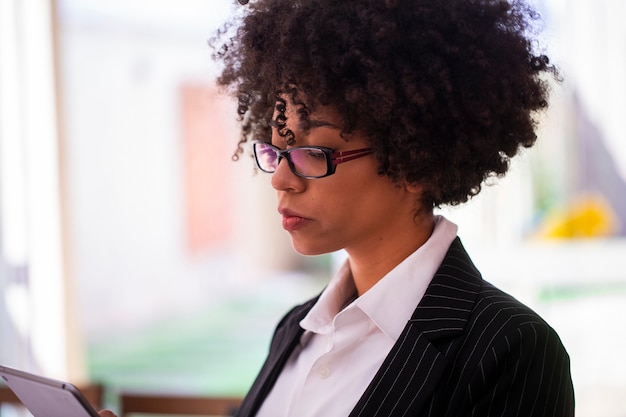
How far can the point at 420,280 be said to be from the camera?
1346 millimetres

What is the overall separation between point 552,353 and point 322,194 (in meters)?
0.46

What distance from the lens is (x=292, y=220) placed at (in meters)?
1.35

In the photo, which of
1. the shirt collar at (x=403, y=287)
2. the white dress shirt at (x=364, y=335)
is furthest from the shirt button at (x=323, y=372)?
the shirt collar at (x=403, y=287)

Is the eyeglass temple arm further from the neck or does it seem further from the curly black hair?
the neck

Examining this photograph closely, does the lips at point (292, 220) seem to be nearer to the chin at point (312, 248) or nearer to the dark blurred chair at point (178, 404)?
the chin at point (312, 248)

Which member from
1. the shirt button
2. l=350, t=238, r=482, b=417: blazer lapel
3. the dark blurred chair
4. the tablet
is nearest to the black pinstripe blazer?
l=350, t=238, r=482, b=417: blazer lapel

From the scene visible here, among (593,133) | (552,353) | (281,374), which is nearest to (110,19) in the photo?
(593,133)

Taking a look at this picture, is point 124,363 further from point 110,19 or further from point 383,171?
point 383,171

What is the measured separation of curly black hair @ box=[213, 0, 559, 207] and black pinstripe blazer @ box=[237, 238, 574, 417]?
227 millimetres

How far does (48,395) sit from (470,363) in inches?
26.7

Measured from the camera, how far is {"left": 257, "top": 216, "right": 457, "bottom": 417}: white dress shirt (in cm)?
132

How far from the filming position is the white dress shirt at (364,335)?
132 cm

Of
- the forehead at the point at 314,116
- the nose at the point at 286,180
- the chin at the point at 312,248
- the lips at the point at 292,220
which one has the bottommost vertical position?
the chin at the point at 312,248

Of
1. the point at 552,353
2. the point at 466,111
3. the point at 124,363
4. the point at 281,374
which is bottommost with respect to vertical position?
the point at 124,363
